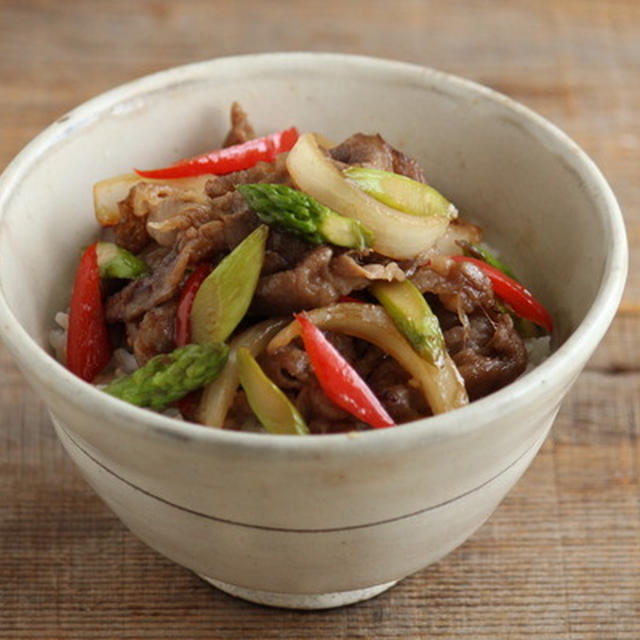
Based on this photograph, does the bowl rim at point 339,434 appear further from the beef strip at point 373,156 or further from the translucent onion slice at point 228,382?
Answer: the beef strip at point 373,156

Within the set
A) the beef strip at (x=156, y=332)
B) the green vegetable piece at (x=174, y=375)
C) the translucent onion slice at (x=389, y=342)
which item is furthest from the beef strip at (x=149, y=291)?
the translucent onion slice at (x=389, y=342)

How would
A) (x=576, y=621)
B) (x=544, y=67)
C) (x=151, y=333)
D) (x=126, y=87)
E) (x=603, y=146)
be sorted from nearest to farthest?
(x=151, y=333) → (x=576, y=621) → (x=126, y=87) → (x=603, y=146) → (x=544, y=67)

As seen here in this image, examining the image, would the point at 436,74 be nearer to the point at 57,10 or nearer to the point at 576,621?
the point at 576,621

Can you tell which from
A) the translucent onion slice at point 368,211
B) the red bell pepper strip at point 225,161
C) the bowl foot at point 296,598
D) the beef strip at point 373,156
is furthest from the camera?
the red bell pepper strip at point 225,161

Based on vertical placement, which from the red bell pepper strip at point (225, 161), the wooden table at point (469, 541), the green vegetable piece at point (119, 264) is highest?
the red bell pepper strip at point (225, 161)

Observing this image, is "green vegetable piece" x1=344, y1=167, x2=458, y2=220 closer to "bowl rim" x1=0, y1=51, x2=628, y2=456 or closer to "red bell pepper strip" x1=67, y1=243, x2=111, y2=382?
"bowl rim" x1=0, y1=51, x2=628, y2=456

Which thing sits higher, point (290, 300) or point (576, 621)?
point (290, 300)

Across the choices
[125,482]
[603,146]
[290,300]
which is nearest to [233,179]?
[290,300]

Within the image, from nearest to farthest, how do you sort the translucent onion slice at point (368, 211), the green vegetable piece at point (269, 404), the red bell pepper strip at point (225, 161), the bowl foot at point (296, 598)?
the green vegetable piece at point (269, 404) < the translucent onion slice at point (368, 211) < the bowl foot at point (296, 598) < the red bell pepper strip at point (225, 161)
